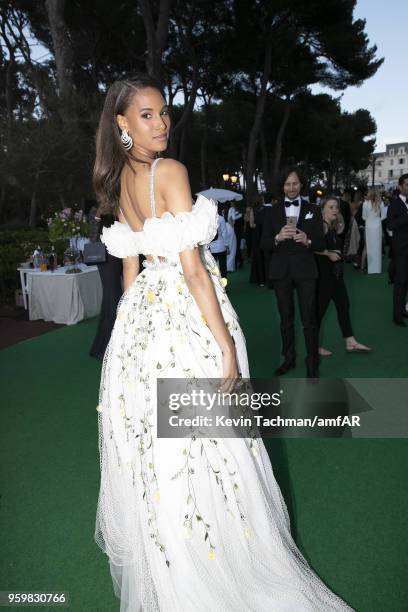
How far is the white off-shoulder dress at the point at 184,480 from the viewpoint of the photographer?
5.67 ft

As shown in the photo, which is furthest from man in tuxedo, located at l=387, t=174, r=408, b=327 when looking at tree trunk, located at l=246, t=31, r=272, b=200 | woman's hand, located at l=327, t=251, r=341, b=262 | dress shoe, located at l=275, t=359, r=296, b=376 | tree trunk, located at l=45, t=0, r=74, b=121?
tree trunk, located at l=246, t=31, r=272, b=200

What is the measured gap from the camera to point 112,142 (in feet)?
6.12

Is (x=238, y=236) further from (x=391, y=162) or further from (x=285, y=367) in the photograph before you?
(x=391, y=162)

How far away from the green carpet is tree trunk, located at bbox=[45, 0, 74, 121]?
12398mm

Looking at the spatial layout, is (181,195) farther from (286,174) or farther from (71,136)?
(71,136)

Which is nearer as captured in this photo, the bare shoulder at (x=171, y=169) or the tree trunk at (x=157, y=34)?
the bare shoulder at (x=171, y=169)

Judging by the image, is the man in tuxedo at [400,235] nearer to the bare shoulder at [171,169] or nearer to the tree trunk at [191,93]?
the bare shoulder at [171,169]

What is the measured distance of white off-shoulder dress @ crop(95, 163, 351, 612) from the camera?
173cm

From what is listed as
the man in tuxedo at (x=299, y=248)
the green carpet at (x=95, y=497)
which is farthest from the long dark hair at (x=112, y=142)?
the man in tuxedo at (x=299, y=248)

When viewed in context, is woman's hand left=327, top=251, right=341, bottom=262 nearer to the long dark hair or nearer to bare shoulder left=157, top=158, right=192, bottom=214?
the long dark hair

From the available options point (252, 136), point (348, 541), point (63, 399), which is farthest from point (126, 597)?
point (252, 136)

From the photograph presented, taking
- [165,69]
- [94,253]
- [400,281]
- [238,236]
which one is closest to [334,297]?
[400,281]

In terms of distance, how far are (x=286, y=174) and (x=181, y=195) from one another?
2929mm

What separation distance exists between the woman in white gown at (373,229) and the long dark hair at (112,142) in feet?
31.2
